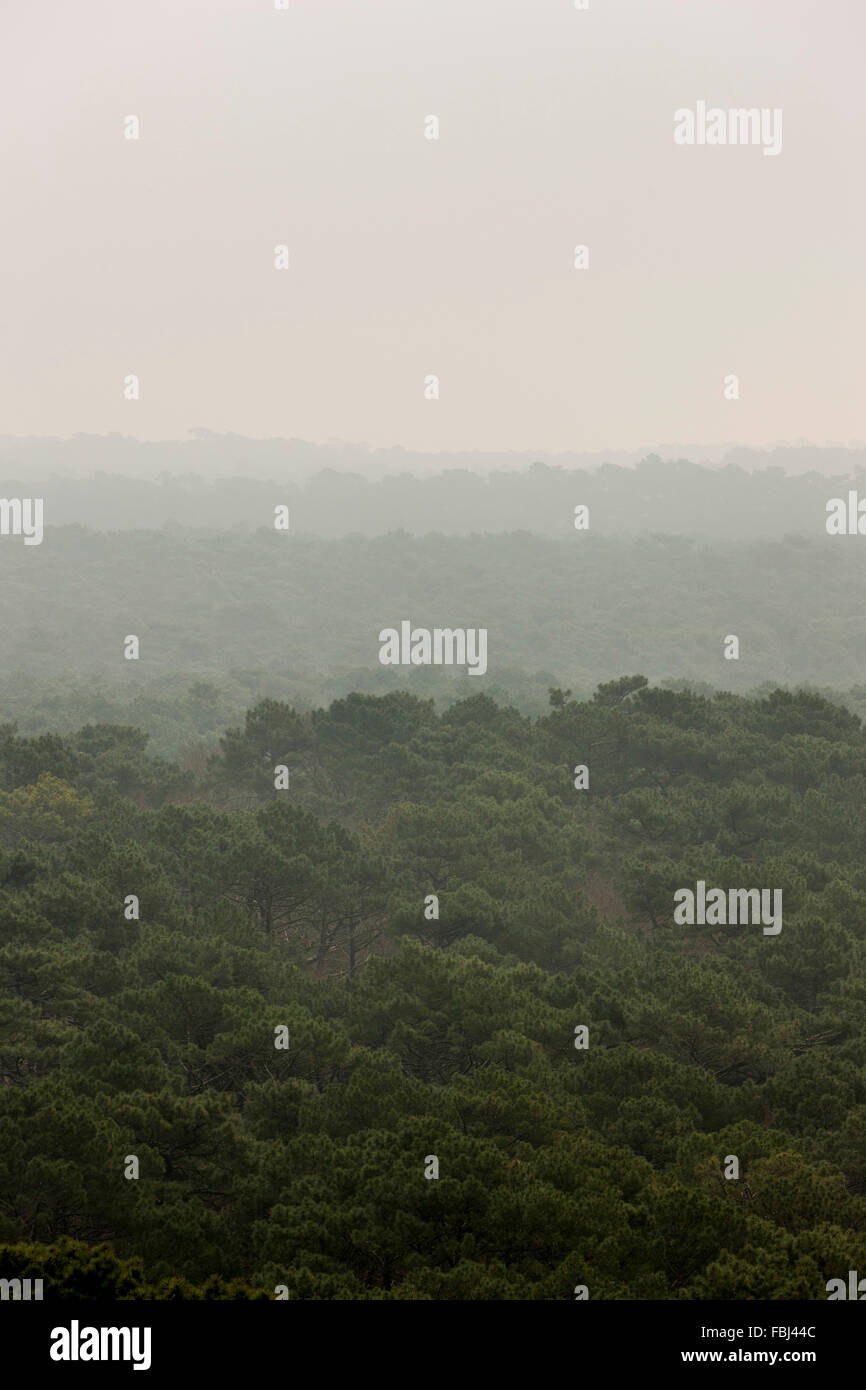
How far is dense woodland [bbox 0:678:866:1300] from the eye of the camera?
47.6 ft

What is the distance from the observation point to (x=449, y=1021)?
21.4m

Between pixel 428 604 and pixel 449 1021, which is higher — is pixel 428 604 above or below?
above

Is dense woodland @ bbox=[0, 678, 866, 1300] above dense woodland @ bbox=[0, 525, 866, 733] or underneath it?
underneath

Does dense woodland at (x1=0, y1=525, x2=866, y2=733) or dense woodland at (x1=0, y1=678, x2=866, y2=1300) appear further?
dense woodland at (x1=0, y1=525, x2=866, y2=733)

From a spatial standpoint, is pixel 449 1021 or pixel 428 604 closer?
pixel 449 1021

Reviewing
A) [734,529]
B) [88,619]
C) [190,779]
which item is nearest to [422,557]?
[88,619]

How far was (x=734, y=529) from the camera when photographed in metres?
185

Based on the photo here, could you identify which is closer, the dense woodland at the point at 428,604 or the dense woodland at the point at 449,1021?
the dense woodland at the point at 449,1021

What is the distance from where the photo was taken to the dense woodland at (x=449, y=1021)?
14.5m

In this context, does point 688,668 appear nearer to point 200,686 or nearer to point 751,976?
point 200,686

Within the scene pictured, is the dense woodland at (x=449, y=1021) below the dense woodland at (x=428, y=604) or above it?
below
